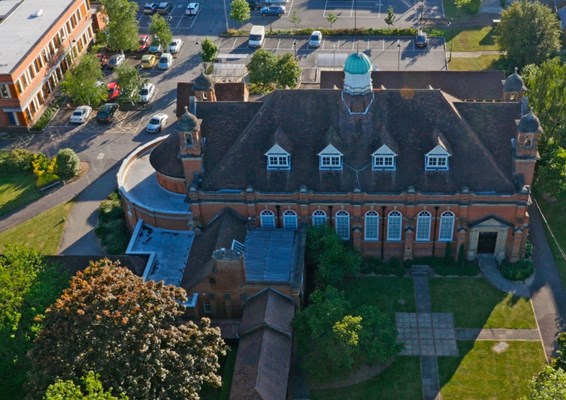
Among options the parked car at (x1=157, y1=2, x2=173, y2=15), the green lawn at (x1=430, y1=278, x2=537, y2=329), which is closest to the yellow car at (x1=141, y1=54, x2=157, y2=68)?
the parked car at (x1=157, y1=2, x2=173, y2=15)

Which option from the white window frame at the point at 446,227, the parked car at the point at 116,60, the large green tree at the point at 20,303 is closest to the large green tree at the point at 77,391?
the large green tree at the point at 20,303

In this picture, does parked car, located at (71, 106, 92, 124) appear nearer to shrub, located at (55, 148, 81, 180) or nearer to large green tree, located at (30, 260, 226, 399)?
shrub, located at (55, 148, 81, 180)

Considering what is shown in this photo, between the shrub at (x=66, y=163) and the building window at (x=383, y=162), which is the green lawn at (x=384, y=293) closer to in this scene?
the building window at (x=383, y=162)

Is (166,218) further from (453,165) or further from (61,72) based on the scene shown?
(61,72)

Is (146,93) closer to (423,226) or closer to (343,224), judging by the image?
(343,224)

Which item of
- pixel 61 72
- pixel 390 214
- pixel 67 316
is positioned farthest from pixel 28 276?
pixel 61 72

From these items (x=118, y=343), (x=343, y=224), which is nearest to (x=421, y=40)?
(x=343, y=224)

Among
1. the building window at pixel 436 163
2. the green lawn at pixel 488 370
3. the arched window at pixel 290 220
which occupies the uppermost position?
the building window at pixel 436 163
